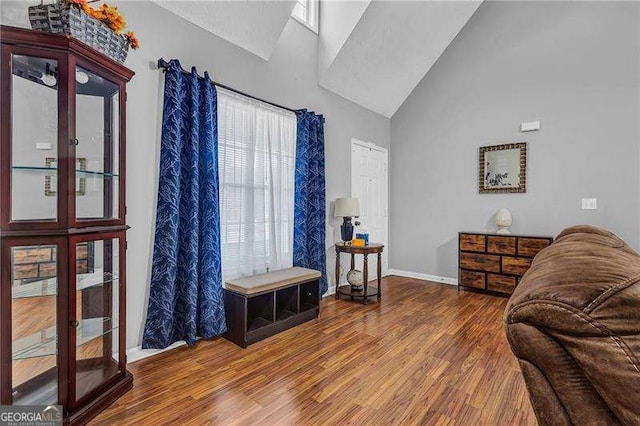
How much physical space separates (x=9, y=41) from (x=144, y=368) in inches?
79.1

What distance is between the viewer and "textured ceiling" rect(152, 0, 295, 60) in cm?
247

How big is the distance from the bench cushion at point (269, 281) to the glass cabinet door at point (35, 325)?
1204 mm

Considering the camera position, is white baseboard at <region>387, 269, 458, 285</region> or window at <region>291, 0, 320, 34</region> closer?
window at <region>291, 0, 320, 34</region>

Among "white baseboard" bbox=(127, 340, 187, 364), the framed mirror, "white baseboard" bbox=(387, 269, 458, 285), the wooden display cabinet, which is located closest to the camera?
the wooden display cabinet

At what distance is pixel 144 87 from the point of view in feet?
7.54

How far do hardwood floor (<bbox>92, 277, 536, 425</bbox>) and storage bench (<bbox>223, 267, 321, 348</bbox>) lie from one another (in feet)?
0.31

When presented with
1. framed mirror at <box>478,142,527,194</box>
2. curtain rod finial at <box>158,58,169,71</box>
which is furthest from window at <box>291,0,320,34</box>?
framed mirror at <box>478,142,527,194</box>

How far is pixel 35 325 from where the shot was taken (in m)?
1.55

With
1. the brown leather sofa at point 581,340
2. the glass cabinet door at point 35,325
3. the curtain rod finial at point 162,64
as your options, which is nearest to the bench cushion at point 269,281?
the glass cabinet door at point 35,325

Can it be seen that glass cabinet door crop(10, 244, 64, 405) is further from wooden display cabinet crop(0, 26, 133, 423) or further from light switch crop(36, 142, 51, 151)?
light switch crop(36, 142, 51, 151)

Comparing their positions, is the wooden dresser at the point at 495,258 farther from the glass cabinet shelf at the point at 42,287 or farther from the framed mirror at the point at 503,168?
the glass cabinet shelf at the point at 42,287

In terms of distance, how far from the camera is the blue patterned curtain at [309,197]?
3420 millimetres

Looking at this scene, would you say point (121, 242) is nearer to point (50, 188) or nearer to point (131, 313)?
point (50, 188)

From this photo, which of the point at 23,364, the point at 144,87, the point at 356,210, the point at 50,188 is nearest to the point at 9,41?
the point at 50,188
